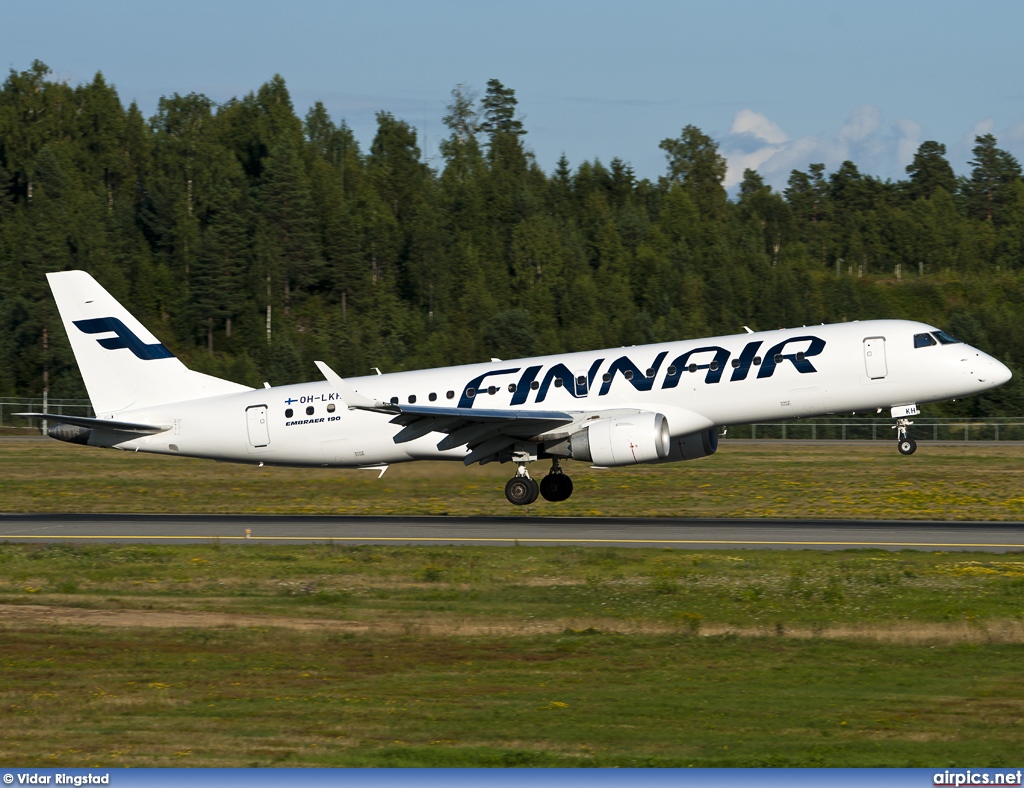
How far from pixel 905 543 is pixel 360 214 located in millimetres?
103933

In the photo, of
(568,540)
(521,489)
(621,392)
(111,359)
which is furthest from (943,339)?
(111,359)

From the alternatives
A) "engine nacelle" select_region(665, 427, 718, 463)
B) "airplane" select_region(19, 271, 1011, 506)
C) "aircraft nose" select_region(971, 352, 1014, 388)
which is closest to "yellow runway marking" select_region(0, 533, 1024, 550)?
"airplane" select_region(19, 271, 1011, 506)

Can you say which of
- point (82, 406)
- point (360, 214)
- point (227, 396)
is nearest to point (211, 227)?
point (360, 214)

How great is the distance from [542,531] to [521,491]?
327cm

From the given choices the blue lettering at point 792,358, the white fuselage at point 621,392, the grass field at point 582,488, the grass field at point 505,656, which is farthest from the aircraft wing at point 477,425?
the grass field at point 505,656

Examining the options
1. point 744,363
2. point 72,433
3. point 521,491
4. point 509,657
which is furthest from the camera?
point 72,433

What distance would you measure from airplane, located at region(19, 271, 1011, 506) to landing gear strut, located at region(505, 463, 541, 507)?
0.04 meters

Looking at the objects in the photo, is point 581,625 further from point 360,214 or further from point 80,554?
point 360,214

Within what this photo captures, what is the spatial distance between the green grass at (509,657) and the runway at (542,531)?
228 cm

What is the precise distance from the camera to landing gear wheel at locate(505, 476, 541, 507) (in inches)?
1299

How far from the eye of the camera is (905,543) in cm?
A: 2689

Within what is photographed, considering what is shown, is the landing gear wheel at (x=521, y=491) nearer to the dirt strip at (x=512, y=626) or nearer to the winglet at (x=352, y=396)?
the winglet at (x=352, y=396)

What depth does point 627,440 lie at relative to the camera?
98.0 ft

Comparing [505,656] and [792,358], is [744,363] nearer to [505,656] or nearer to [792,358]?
[792,358]
